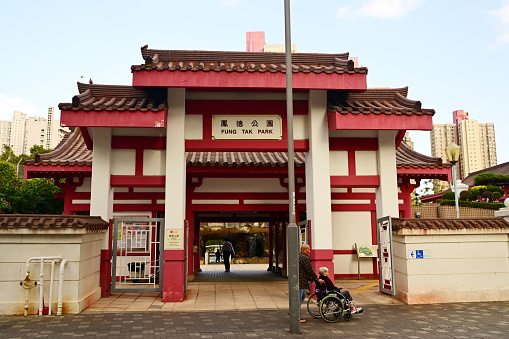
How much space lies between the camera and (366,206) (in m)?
15.9

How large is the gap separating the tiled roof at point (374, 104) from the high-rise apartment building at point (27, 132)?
92266 mm

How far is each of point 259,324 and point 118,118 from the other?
219 inches

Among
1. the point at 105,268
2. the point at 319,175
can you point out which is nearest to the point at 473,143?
the point at 319,175

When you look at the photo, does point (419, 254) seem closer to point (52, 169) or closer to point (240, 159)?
point (240, 159)

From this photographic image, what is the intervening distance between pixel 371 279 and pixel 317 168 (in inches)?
246

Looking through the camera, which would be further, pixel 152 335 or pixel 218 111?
pixel 218 111

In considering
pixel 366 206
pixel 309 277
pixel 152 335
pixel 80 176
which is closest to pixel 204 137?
pixel 309 277

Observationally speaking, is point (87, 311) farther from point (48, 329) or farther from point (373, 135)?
point (373, 135)

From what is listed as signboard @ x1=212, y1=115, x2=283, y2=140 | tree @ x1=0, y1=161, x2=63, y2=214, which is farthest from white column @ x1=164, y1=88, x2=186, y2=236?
tree @ x1=0, y1=161, x2=63, y2=214

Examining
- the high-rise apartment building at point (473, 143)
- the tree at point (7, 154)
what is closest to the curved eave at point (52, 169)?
the tree at point (7, 154)

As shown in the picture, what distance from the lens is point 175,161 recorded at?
1098cm

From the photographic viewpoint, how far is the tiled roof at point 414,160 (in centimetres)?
1512

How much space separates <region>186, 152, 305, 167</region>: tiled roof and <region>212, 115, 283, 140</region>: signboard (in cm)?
267

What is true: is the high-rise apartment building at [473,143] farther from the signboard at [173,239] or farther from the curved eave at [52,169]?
the signboard at [173,239]
